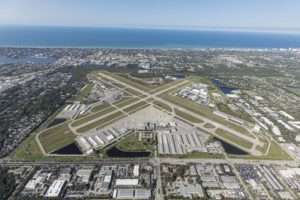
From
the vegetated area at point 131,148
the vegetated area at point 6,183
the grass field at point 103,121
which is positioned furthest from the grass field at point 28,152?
the vegetated area at point 131,148

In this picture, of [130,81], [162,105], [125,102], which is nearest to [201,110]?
[162,105]

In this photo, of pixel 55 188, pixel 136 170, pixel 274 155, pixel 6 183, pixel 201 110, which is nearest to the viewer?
pixel 55 188

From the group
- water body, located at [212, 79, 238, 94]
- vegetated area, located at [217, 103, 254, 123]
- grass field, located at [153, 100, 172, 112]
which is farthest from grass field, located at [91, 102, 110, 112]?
water body, located at [212, 79, 238, 94]

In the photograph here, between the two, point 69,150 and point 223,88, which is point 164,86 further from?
point 69,150

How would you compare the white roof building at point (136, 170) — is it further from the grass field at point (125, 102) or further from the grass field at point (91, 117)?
the grass field at point (125, 102)

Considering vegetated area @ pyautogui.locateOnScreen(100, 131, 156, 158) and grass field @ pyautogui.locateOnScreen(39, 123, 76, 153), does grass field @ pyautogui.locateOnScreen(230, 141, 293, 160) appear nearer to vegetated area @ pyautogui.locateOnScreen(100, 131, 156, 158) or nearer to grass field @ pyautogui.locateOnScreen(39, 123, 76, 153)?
vegetated area @ pyautogui.locateOnScreen(100, 131, 156, 158)
